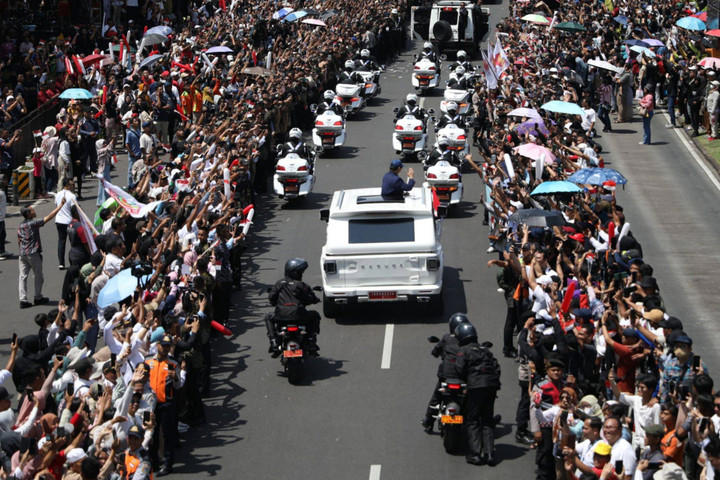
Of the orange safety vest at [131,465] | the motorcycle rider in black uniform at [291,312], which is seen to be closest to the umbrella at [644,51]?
the motorcycle rider in black uniform at [291,312]

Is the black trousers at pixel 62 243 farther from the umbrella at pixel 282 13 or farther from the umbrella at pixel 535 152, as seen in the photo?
the umbrella at pixel 282 13

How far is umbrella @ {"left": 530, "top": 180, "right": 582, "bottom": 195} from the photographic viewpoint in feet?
68.3

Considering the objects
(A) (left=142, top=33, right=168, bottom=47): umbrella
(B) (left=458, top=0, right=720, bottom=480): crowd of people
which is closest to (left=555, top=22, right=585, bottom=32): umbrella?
(B) (left=458, top=0, right=720, bottom=480): crowd of people

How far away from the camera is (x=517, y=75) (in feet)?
112

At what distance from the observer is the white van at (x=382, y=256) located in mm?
19766

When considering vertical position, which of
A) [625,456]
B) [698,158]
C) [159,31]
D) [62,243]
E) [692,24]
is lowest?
[698,158]

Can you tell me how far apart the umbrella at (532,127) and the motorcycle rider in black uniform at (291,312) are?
9535 millimetres

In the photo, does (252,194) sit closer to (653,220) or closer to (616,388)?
(653,220)

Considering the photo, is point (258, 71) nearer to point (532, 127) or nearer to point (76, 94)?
point (76, 94)

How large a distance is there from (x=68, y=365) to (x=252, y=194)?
12.9 m

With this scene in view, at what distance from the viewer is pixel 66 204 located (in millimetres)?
21266

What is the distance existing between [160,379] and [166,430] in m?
0.79

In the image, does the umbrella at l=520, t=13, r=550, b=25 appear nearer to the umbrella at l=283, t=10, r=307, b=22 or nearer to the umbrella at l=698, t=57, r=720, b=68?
the umbrella at l=283, t=10, r=307, b=22

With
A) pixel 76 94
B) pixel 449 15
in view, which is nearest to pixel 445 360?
pixel 76 94
